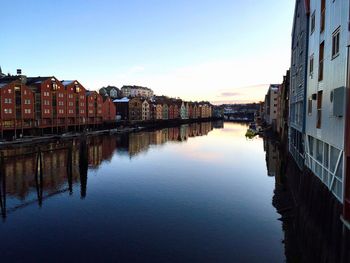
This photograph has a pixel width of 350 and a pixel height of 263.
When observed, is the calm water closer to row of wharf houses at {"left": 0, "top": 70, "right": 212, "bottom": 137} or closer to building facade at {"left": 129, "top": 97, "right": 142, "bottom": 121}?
row of wharf houses at {"left": 0, "top": 70, "right": 212, "bottom": 137}

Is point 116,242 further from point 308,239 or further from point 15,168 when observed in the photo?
point 15,168

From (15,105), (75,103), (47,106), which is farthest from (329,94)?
(75,103)

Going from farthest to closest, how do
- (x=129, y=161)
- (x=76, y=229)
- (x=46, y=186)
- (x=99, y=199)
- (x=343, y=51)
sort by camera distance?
(x=129, y=161) → (x=46, y=186) → (x=99, y=199) → (x=76, y=229) → (x=343, y=51)

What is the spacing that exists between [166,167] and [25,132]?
137ft

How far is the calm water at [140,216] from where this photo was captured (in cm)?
1662

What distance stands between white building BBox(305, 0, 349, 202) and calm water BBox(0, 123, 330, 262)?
5833 mm

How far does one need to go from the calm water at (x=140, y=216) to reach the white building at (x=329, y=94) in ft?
19.1

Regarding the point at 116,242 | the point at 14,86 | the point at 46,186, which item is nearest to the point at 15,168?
the point at 46,186

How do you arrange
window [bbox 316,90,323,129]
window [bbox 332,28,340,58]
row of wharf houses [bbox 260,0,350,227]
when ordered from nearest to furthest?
row of wharf houses [bbox 260,0,350,227], window [bbox 332,28,340,58], window [bbox 316,90,323,129]

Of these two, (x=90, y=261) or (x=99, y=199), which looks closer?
(x=90, y=261)

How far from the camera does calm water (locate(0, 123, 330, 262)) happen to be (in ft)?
54.5

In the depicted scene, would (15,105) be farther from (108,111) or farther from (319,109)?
(319,109)

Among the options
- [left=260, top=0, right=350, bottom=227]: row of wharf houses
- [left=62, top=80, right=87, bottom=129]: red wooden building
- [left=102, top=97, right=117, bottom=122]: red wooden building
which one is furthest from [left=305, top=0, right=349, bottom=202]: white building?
[left=102, top=97, right=117, bottom=122]: red wooden building

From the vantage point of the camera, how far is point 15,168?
125 feet
